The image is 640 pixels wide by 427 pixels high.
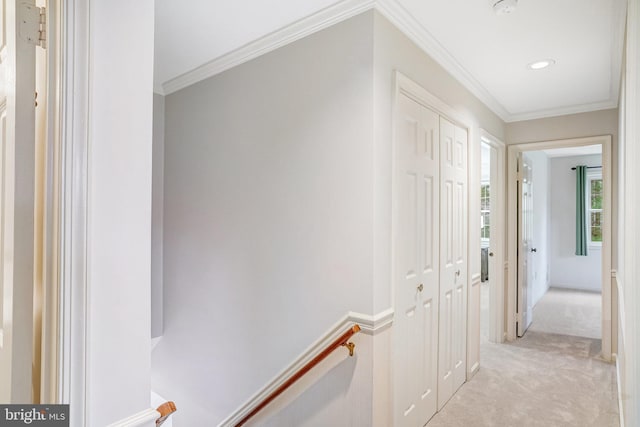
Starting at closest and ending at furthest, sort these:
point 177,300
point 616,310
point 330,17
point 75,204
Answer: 1. point 75,204
2. point 330,17
3. point 177,300
4. point 616,310

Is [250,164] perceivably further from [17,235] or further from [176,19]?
[17,235]

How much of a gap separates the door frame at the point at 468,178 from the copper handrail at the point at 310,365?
1.02 ft

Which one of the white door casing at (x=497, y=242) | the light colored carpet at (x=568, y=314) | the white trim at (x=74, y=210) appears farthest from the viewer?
the light colored carpet at (x=568, y=314)

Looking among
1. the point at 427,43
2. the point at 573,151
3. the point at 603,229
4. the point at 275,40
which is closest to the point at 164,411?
the point at 275,40

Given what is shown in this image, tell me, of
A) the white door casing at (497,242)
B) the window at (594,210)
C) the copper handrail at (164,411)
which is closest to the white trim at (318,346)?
the copper handrail at (164,411)

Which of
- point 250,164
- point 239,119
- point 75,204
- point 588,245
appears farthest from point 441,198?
point 588,245

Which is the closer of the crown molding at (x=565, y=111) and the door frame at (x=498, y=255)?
the crown molding at (x=565, y=111)

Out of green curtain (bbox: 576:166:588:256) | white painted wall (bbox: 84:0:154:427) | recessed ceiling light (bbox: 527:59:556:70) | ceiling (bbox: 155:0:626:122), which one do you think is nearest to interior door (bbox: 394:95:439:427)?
ceiling (bbox: 155:0:626:122)

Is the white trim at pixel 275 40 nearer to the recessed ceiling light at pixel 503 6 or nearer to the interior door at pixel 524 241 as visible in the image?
the recessed ceiling light at pixel 503 6

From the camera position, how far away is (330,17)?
1925 mm

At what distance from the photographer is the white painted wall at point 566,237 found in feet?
21.6

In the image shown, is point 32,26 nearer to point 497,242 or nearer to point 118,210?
point 118,210

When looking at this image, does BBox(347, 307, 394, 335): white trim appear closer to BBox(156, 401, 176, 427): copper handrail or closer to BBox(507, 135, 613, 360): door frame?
BBox(156, 401, 176, 427): copper handrail

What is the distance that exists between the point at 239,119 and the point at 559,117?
338 centimetres
